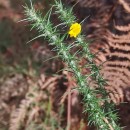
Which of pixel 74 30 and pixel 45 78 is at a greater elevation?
pixel 45 78

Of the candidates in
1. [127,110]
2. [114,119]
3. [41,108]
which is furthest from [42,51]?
[114,119]

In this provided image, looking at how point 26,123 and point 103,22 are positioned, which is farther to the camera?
point 26,123

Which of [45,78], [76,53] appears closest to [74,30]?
[76,53]

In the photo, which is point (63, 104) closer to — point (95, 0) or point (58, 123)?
point (58, 123)

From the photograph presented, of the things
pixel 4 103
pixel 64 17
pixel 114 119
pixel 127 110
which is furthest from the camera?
pixel 4 103

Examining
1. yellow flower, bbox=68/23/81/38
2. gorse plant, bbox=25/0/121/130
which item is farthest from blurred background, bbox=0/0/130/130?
yellow flower, bbox=68/23/81/38

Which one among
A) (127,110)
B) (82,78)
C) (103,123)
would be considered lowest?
(103,123)

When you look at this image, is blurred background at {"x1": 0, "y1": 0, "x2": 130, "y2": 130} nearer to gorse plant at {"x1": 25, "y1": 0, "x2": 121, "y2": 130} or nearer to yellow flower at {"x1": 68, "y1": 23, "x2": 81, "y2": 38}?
gorse plant at {"x1": 25, "y1": 0, "x2": 121, "y2": 130}

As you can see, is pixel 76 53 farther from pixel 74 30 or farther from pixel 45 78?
pixel 45 78
